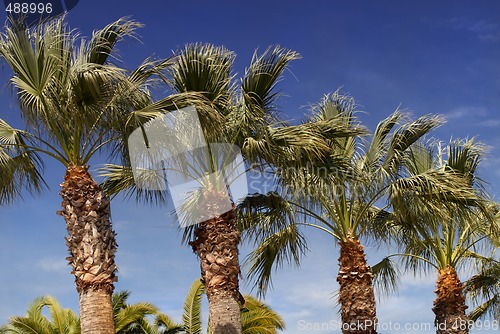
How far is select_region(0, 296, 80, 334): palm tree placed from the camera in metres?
19.1

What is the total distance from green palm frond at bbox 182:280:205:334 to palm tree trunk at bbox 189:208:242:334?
29.3ft

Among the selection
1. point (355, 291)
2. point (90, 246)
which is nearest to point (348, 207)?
point (355, 291)

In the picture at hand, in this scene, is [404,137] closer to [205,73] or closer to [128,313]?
[205,73]

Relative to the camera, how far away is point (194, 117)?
11.4 m

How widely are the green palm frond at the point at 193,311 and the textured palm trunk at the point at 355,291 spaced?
22.7 feet

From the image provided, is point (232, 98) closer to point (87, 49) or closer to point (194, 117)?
point (194, 117)

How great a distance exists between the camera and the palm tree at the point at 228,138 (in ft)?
38.2

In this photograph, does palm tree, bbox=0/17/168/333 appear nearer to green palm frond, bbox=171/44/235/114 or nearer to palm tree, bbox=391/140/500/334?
green palm frond, bbox=171/44/235/114

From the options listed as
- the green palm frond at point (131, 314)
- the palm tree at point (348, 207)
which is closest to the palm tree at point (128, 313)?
the green palm frond at point (131, 314)

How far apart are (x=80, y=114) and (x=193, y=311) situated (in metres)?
11.3

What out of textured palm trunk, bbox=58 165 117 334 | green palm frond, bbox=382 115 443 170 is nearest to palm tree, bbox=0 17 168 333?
textured palm trunk, bbox=58 165 117 334

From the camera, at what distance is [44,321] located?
773 inches

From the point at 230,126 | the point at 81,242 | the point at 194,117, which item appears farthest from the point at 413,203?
the point at 81,242

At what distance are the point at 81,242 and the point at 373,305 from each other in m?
6.83
